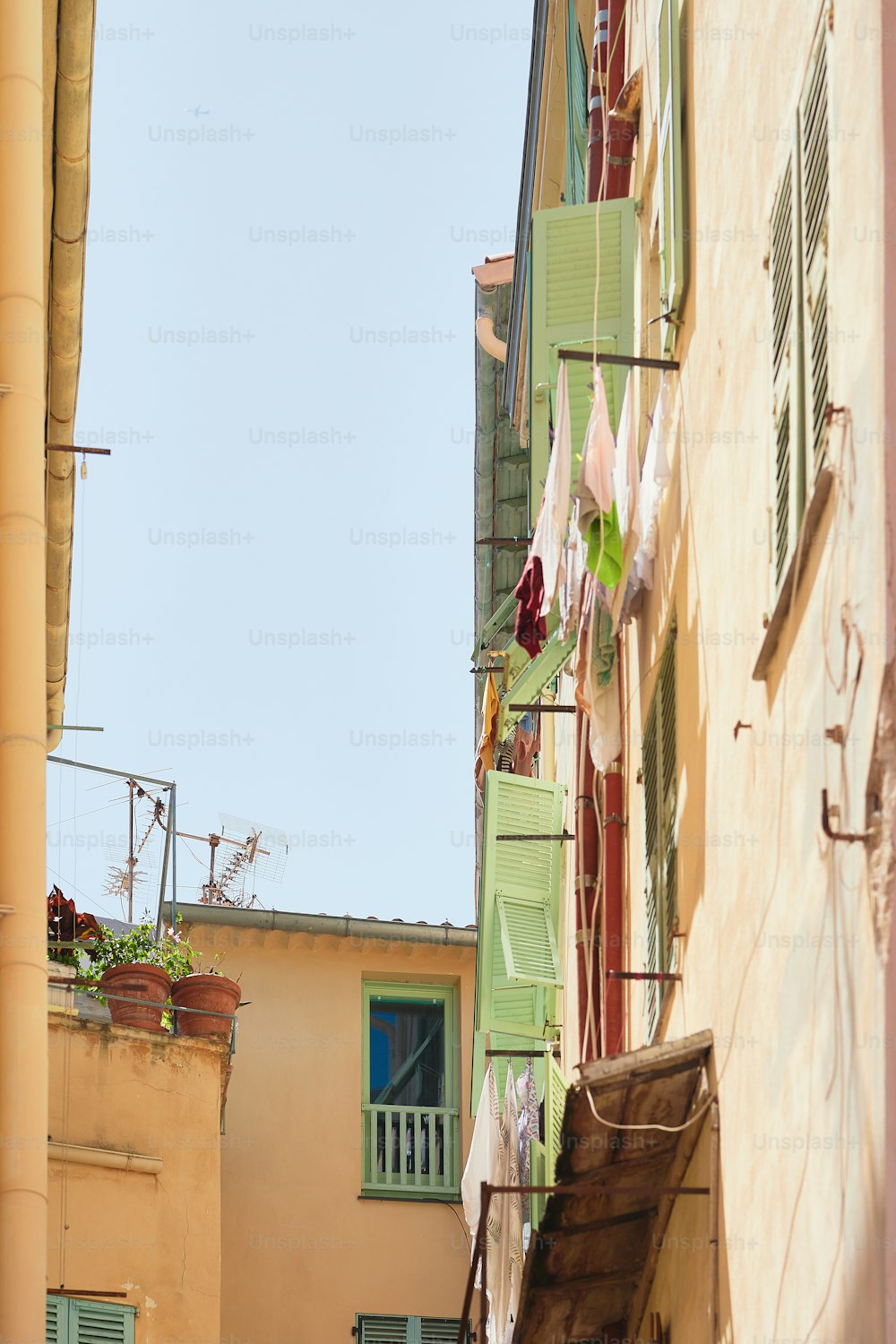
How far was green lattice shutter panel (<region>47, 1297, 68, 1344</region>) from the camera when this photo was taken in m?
14.6

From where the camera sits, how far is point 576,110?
17.0 metres

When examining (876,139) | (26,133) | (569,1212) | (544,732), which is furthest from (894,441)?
(544,732)

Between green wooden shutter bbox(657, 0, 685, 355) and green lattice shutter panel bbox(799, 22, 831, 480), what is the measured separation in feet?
10.1

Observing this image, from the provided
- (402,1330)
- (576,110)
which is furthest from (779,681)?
(402,1330)

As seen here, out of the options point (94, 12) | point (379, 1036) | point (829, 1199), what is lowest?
point (379, 1036)

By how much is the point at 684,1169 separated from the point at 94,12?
7.46m

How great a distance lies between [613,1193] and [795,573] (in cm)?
341

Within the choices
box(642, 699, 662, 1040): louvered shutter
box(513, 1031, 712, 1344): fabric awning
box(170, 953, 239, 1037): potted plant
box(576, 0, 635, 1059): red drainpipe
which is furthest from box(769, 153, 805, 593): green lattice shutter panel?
box(170, 953, 239, 1037): potted plant

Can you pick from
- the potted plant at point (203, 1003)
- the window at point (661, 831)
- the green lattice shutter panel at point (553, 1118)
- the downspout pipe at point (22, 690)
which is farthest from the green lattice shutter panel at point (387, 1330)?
the downspout pipe at point (22, 690)

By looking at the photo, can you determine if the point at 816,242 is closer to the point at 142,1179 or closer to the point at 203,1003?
the point at 142,1179

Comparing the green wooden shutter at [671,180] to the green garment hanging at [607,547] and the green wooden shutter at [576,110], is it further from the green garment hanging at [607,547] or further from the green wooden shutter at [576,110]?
the green wooden shutter at [576,110]

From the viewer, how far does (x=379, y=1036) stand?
70.9 ft

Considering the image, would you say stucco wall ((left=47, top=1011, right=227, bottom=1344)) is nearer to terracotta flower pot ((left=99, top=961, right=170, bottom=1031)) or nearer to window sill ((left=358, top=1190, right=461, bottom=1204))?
terracotta flower pot ((left=99, top=961, right=170, bottom=1031))

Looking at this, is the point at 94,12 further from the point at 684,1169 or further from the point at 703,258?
the point at 684,1169
